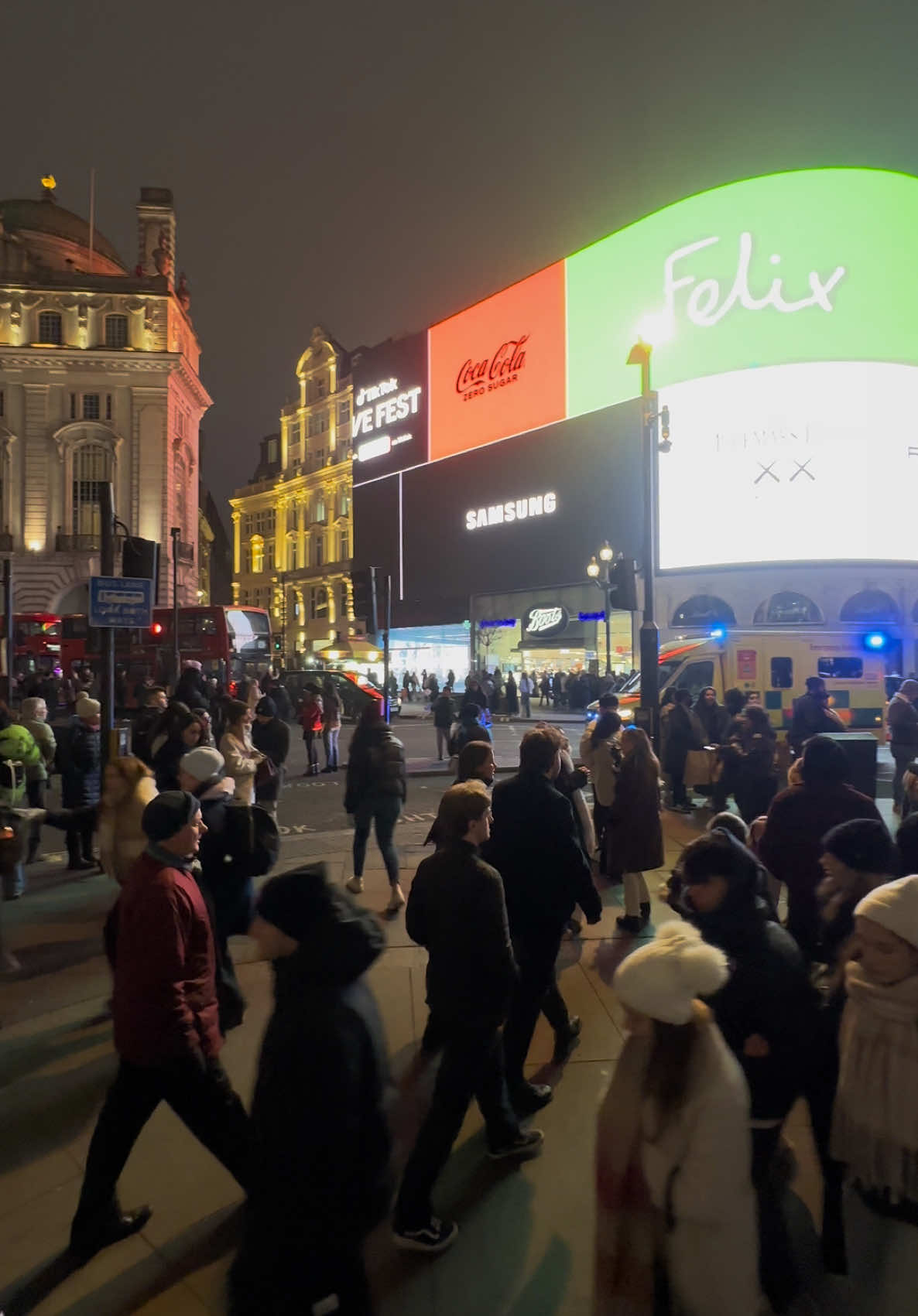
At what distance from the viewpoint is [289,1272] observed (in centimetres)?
203

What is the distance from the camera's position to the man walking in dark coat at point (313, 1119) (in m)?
2.04

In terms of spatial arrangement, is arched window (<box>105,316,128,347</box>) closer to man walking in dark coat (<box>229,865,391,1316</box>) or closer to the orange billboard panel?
the orange billboard panel

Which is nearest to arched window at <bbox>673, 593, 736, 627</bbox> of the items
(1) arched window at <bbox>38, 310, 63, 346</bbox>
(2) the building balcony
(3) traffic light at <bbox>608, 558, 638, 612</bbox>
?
(3) traffic light at <bbox>608, 558, 638, 612</bbox>

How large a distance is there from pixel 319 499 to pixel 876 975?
64.5 meters

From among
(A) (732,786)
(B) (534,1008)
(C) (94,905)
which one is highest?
(A) (732,786)

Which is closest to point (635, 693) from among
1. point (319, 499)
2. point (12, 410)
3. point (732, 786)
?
point (732, 786)

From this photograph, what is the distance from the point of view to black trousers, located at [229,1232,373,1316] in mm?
1995

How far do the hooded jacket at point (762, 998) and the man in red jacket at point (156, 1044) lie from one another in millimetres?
1700

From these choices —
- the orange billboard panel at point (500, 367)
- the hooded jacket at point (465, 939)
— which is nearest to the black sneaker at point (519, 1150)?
the hooded jacket at point (465, 939)

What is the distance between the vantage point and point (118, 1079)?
298 centimetres

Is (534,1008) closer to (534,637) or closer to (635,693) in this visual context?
(635,693)

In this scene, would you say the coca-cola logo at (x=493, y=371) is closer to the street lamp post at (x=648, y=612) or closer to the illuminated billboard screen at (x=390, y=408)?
the illuminated billboard screen at (x=390, y=408)

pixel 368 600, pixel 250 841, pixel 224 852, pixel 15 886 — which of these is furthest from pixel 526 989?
pixel 368 600

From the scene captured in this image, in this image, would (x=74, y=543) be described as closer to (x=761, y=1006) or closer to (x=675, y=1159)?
(x=761, y=1006)
